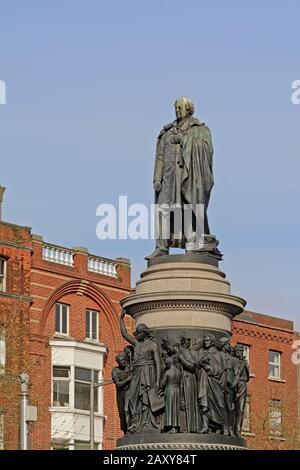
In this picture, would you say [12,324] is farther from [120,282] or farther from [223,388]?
[223,388]

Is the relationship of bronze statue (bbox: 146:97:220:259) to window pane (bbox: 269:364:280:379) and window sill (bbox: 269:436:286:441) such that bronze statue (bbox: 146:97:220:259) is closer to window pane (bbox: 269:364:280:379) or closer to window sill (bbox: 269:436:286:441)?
window sill (bbox: 269:436:286:441)

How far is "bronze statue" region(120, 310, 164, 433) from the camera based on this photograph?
74.2 ft

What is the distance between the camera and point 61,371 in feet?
197

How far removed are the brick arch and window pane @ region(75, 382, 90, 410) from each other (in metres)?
2.92

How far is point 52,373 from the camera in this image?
5941cm

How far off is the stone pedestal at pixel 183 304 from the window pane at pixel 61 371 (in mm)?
36604

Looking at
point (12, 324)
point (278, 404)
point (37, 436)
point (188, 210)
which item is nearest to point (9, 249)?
point (12, 324)

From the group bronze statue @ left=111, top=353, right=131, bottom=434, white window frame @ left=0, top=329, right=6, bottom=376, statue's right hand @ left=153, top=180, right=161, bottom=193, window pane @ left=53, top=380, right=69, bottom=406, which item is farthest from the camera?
window pane @ left=53, top=380, right=69, bottom=406

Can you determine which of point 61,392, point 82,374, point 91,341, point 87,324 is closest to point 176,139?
point 61,392

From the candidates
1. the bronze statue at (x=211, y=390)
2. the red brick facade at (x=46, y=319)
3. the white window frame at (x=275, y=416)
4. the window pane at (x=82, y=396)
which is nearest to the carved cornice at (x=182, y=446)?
the bronze statue at (x=211, y=390)

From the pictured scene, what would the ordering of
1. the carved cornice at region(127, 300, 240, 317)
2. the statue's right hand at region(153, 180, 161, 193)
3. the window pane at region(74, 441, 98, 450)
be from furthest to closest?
1. the window pane at region(74, 441, 98, 450)
2. the statue's right hand at region(153, 180, 161, 193)
3. the carved cornice at region(127, 300, 240, 317)

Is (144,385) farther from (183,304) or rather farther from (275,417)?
(275,417)

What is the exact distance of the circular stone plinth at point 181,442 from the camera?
874 inches

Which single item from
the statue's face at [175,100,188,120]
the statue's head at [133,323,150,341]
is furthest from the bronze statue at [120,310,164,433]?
the statue's face at [175,100,188,120]
